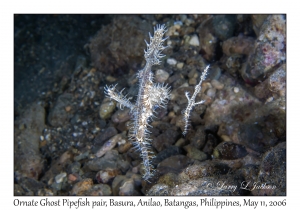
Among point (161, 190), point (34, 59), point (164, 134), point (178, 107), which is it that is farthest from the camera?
point (34, 59)

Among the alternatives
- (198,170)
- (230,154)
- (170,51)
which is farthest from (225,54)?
(198,170)

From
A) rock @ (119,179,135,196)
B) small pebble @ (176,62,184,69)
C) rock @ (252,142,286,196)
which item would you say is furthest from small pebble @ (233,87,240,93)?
rock @ (119,179,135,196)

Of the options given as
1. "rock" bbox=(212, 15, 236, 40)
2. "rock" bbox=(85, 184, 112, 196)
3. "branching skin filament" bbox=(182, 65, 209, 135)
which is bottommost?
"rock" bbox=(85, 184, 112, 196)

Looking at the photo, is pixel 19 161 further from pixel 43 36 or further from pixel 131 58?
pixel 43 36

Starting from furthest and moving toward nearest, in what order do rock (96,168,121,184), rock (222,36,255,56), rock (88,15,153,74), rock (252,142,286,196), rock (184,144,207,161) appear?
rock (88,15,153,74), rock (222,36,255,56), rock (96,168,121,184), rock (184,144,207,161), rock (252,142,286,196)

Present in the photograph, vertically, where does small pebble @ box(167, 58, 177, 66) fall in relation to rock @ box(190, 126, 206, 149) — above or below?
above

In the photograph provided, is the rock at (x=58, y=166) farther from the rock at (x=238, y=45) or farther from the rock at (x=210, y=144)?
the rock at (x=238, y=45)

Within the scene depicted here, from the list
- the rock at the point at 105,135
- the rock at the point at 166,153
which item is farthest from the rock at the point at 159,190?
the rock at the point at 105,135

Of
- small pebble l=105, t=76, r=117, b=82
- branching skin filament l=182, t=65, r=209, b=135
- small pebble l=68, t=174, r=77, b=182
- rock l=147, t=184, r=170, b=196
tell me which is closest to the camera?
rock l=147, t=184, r=170, b=196

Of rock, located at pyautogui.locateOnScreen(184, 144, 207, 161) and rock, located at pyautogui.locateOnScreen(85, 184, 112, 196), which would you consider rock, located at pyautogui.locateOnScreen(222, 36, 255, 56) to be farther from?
rock, located at pyautogui.locateOnScreen(85, 184, 112, 196)
